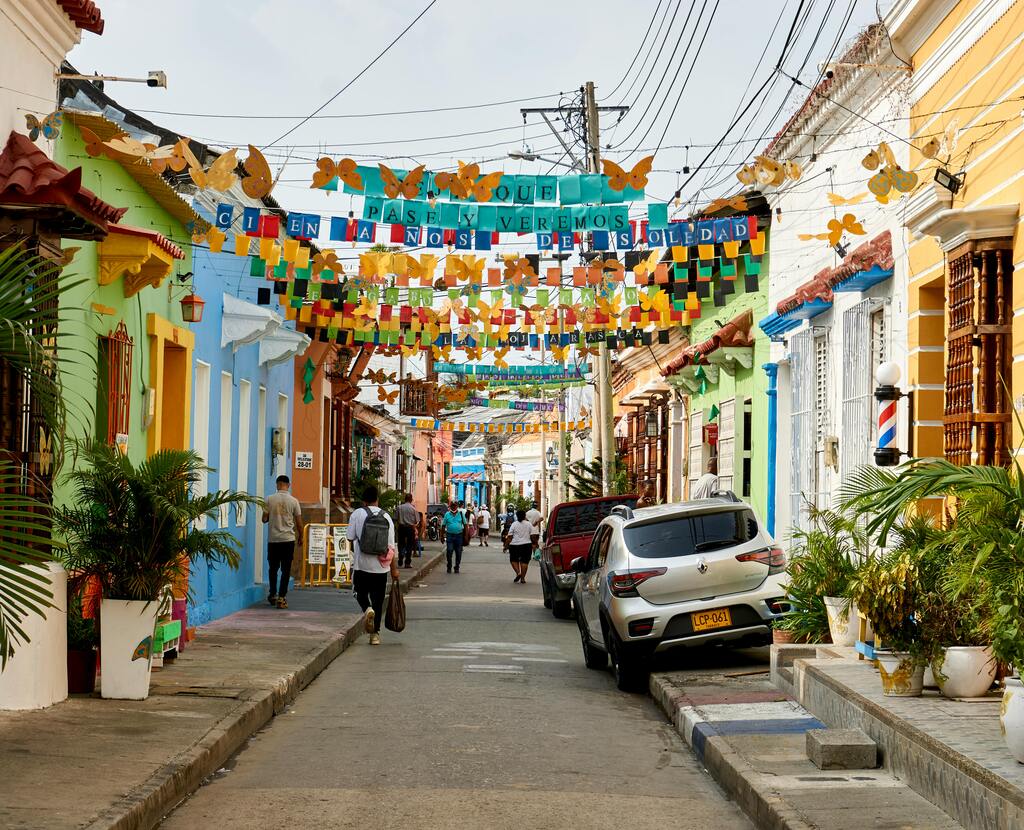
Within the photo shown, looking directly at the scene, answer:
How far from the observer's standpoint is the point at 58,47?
11.8 m

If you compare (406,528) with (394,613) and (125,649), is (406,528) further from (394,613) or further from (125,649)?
(125,649)

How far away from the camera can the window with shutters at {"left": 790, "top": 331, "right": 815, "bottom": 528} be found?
17.4 metres

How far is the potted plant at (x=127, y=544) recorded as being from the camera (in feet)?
34.7

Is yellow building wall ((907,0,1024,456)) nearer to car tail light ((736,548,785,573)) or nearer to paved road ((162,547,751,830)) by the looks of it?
car tail light ((736,548,785,573))

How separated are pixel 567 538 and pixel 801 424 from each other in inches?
240

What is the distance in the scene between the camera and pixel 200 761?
8.52 metres

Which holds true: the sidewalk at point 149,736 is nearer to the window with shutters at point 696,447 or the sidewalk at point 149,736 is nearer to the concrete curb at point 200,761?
the concrete curb at point 200,761

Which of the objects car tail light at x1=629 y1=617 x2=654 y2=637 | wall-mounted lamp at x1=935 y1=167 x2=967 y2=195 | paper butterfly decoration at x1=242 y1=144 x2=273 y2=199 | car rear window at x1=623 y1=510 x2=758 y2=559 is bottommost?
car tail light at x1=629 y1=617 x2=654 y2=637

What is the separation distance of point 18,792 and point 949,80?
373 inches

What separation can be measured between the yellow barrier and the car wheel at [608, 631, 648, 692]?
12387 mm

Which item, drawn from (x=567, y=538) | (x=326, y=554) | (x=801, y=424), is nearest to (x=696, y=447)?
(x=567, y=538)

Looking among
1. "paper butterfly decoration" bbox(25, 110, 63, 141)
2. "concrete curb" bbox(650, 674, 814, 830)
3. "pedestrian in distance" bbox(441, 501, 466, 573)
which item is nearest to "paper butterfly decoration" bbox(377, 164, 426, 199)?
"paper butterfly decoration" bbox(25, 110, 63, 141)

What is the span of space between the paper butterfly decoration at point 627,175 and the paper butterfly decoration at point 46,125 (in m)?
4.93

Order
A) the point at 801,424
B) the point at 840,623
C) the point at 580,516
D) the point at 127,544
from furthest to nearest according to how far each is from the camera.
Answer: the point at 580,516
the point at 801,424
the point at 840,623
the point at 127,544
